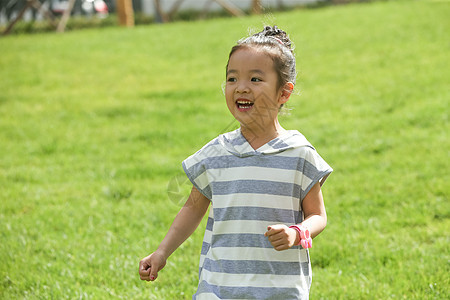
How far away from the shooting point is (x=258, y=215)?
2.27 m

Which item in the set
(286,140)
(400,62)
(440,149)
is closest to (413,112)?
(440,149)

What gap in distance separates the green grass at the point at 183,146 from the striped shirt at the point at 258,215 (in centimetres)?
52

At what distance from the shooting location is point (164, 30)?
15062mm

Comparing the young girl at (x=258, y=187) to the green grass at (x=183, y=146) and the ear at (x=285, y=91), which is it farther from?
the green grass at (x=183, y=146)

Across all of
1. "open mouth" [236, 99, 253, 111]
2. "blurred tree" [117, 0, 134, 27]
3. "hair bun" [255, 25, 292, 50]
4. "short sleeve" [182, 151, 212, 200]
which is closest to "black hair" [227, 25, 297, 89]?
"hair bun" [255, 25, 292, 50]

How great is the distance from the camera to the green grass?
12.8 feet

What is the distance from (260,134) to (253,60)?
294 mm

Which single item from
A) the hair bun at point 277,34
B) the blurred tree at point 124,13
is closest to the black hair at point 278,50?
the hair bun at point 277,34

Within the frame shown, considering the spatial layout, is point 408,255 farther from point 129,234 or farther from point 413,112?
point 413,112

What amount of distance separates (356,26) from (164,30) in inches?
186

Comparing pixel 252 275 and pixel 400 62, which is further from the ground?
pixel 252 275

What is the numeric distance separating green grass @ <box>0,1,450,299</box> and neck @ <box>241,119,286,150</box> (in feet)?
1.15

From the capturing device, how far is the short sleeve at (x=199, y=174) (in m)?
2.43

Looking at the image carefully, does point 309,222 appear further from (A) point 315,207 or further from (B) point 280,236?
(B) point 280,236
